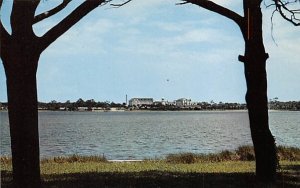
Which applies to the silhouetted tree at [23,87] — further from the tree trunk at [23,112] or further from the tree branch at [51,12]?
the tree branch at [51,12]

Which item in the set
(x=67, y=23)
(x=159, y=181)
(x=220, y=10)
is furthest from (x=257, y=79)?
(x=67, y=23)

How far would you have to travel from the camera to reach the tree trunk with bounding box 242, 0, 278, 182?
10727 mm

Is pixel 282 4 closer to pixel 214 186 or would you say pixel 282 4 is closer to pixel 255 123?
pixel 255 123

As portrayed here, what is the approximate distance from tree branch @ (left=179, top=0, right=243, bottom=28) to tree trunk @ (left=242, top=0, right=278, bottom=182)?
0.20 m

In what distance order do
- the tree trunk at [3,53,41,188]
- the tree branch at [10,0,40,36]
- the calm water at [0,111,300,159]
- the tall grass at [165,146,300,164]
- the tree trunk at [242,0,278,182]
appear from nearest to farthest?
the tree trunk at [3,53,41,188] < the tree branch at [10,0,40,36] < the tree trunk at [242,0,278,182] < the tall grass at [165,146,300,164] < the calm water at [0,111,300,159]

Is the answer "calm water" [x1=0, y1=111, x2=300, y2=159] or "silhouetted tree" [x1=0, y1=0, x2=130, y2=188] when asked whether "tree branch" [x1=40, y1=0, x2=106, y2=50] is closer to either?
"silhouetted tree" [x1=0, y1=0, x2=130, y2=188]

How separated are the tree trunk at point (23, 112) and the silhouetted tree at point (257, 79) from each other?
4257 millimetres

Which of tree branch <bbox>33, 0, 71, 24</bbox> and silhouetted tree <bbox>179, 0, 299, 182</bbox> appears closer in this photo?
tree branch <bbox>33, 0, 71, 24</bbox>

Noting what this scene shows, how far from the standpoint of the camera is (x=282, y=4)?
38.9 ft

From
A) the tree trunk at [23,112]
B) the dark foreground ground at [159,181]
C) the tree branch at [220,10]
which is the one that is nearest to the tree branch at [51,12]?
the tree trunk at [23,112]

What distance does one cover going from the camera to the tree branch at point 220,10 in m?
10.8

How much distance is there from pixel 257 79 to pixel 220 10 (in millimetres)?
1754

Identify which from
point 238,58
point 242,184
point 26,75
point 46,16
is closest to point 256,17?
point 238,58

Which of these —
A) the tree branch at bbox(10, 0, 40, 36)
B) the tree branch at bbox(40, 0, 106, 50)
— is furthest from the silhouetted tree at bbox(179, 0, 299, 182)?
the tree branch at bbox(10, 0, 40, 36)
